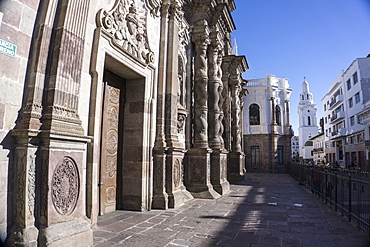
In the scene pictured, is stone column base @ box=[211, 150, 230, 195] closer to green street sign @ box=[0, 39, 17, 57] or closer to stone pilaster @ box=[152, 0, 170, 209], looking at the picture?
stone pilaster @ box=[152, 0, 170, 209]

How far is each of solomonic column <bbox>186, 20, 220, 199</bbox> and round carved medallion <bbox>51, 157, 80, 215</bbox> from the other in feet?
16.5

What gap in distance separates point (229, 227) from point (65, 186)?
2952 millimetres

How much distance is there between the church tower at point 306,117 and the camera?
68.4 metres

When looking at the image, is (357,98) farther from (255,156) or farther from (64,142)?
(64,142)

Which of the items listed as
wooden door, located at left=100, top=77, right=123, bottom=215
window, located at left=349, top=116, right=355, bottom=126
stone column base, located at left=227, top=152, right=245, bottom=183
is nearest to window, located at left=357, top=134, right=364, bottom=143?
window, located at left=349, top=116, right=355, bottom=126

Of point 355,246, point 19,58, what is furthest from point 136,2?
point 355,246

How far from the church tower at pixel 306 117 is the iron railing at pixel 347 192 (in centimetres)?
6474

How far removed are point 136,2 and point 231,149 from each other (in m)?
10.5

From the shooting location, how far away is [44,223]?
128 inches

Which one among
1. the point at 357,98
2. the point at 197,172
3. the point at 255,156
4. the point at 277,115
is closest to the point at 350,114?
the point at 357,98

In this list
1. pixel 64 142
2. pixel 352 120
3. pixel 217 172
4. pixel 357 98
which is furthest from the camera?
pixel 352 120

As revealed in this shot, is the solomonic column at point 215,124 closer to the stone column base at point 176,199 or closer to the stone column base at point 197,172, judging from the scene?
the stone column base at point 197,172

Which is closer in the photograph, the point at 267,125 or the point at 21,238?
the point at 21,238

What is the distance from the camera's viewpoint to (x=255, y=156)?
27.8 meters
